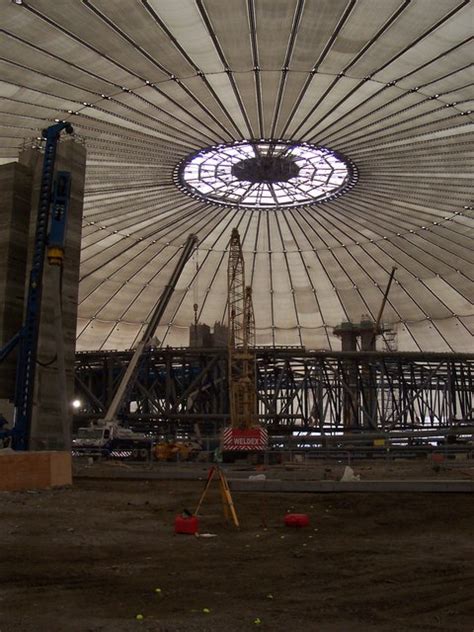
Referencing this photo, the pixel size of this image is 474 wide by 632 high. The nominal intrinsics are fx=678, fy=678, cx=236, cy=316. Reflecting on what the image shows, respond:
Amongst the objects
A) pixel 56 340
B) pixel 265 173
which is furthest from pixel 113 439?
pixel 265 173

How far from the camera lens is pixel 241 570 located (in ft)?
31.8

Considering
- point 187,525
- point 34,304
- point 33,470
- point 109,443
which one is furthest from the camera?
point 109,443

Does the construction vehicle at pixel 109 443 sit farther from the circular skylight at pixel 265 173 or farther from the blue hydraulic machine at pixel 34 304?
the circular skylight at pixel 265 173

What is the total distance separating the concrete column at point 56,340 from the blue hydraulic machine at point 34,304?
0.79 meters

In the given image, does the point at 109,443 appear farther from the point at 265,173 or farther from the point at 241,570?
the point at 241,570

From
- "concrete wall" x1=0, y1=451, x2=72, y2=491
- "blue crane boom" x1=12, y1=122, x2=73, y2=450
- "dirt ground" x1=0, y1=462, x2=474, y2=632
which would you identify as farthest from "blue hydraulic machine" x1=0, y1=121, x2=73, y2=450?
"dirt ground" x1=0, y1=462, x2=474, y2=632

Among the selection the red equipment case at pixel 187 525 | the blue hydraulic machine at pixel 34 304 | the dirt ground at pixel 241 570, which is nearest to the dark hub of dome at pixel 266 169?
the blue hydraulic machine at pixel 34 304

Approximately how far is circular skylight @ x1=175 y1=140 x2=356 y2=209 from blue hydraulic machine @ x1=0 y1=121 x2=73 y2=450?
1176cm

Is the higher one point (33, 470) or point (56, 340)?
point (56, 340)

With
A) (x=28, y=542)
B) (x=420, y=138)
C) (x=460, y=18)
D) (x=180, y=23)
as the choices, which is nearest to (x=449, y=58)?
(x=460, y=18)

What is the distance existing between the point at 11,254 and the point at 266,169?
1726cm

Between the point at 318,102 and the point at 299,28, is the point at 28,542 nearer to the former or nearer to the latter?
the point at 299,28

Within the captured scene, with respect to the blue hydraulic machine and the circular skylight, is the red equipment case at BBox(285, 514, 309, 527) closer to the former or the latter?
the blue hydraulic machine

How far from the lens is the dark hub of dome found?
4162 centimetres
